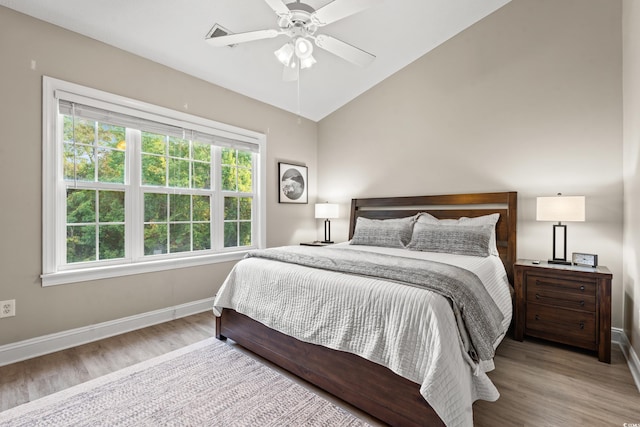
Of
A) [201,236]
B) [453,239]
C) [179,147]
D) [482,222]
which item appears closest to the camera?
[453,239]

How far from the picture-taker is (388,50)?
351 centimetres

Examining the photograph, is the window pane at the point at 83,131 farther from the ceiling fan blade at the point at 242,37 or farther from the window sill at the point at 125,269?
the ceiling fan blade at the point at 242,37

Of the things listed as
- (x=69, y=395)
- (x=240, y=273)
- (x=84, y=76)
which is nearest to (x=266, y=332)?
(x=240, y=273)

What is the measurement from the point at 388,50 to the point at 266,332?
3324mm

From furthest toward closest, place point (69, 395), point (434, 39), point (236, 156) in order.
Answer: point (236, 156), point (434, 39), point (69, 395)

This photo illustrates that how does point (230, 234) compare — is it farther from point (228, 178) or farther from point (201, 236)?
point (228, 178)

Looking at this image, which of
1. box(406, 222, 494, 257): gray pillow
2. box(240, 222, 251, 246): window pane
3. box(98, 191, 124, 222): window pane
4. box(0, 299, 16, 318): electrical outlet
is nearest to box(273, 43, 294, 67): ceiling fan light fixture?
box(98, 191, 124, 222): window pane

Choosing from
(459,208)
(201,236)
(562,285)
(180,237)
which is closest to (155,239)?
(180,237)

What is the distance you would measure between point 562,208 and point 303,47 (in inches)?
97.4

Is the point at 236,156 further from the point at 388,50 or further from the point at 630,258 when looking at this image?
the point at 630,258

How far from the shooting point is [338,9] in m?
1.88

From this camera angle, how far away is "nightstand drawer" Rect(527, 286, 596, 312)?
7.71 feet

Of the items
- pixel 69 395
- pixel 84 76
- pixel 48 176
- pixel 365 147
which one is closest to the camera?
pixel 69 395

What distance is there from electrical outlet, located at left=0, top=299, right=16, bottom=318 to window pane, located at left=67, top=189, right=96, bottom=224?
0.71 meters
